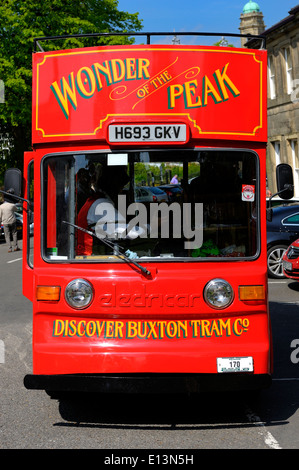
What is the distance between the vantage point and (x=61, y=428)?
5801 mm

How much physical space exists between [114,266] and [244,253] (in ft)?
3.44

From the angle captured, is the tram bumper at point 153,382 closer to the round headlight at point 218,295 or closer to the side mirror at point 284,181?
the round headlight at point 218,295

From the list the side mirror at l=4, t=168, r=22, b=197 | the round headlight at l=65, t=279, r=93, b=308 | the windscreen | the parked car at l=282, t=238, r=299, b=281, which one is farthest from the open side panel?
the parked car at l=282, t=238, r=299, b=281

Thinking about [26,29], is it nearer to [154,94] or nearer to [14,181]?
[14,181]

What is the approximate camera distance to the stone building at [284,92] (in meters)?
37.2

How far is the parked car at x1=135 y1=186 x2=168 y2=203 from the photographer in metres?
5.97

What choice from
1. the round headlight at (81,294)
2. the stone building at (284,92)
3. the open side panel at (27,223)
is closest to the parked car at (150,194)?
the round headlight at (81,294)

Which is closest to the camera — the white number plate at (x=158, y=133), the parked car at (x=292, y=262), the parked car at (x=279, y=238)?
the white number plate at (x=158, y=133)

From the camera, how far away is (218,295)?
565cm

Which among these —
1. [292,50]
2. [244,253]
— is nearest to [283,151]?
[292,50]

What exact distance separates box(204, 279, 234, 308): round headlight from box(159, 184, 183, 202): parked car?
2.65 feet

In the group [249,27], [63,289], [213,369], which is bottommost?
[213,369]
